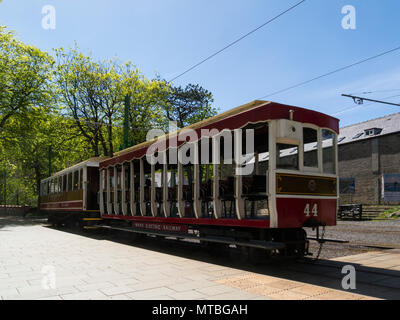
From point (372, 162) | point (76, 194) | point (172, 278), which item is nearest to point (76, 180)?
point (76, 194)

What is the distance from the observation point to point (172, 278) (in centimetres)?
609

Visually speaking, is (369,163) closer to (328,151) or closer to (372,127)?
(372,127)

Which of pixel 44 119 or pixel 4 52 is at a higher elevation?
pixel 4 52

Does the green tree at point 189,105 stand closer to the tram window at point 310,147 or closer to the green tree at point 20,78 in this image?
the green tree at point 20,78

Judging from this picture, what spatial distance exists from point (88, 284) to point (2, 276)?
1978mm

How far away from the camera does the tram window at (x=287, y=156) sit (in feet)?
22.3

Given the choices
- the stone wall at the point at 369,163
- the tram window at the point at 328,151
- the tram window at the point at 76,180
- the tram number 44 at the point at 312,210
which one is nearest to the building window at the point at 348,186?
the stone wall at the point at 369,163

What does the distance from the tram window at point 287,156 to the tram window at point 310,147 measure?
9.8 inches

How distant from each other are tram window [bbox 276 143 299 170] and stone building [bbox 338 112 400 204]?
28.0 metres

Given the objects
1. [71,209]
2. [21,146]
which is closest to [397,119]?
[71,209]

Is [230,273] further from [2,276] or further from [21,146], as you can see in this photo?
[21,146]

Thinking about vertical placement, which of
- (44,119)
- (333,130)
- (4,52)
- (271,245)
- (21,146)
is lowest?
(271,245)
